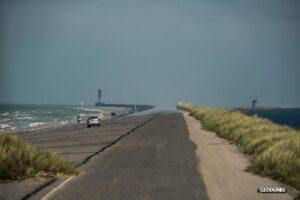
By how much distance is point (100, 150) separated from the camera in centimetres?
3027

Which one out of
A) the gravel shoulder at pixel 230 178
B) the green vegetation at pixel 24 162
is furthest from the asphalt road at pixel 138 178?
the green vegetation at pixel 24 162

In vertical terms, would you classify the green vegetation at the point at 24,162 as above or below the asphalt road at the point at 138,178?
above

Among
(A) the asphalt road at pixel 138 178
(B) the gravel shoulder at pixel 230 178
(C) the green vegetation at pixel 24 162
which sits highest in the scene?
(C) the green vegetation at pixel 24 162

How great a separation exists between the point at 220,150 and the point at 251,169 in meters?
9.25

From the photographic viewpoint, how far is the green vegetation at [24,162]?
1784 cm

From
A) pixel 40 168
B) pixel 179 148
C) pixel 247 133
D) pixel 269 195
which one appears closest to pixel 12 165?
pixel 40 168

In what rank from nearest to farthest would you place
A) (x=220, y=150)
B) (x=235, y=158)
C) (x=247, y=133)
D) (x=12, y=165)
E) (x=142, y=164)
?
(x=12, y=165) < (x=142, y=164) < (x=235, y=158) < (x=220, y=150) < (x=247, y=133)

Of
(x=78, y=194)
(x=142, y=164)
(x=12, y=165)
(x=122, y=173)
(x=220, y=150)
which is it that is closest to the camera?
(x=78, y=194)

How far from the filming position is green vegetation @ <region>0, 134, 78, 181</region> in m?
17.8

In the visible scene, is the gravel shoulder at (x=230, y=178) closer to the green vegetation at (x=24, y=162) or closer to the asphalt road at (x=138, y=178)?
the asphalt road at (x=138, y=178)

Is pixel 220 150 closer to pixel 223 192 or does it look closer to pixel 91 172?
pixel 91 172

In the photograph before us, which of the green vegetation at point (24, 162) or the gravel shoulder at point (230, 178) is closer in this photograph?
the gravel shoulder at point (230, 178)

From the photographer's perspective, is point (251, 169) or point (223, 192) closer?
point (223, 192)

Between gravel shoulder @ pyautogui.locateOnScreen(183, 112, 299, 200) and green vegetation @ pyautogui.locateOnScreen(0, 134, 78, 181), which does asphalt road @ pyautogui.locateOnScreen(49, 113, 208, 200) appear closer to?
gravel shoulder @ pyautogui.locateOnScreen(183, 112, 299, 200)
